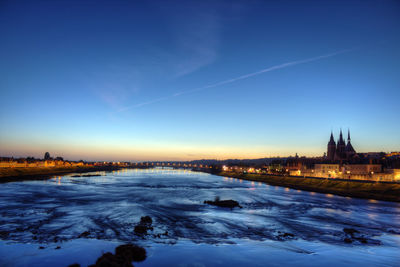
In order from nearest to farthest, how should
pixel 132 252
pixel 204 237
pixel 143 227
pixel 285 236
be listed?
1. pixel 132 252
2. pixel 204 237
3. pixel 285 236
4. pixel 143 227

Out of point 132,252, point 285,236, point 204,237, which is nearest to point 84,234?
point 132,252

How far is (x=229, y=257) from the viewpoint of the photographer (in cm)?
1772

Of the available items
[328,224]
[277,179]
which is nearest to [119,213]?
[328,224]

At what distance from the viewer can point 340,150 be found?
407ft

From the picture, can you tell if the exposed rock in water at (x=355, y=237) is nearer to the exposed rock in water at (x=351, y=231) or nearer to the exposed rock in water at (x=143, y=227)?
the exposed rock in water at (x=351, y=231)

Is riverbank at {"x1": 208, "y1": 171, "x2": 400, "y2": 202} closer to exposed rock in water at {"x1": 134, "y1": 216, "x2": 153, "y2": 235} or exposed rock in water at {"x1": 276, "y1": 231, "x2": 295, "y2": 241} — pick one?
exposed rock in water at {"x1": 276, "y1": 231, "x2": 295, "y2": 241}

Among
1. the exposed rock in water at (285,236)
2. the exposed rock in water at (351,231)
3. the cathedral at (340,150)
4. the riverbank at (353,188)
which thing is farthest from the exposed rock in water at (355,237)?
the cathedral at (340,150)

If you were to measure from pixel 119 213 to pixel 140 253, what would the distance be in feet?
57.9

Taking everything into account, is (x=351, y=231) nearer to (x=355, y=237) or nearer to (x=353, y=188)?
(x=355, y=237)

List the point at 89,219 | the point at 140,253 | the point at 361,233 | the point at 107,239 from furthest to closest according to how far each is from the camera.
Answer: the point at 89,219
the point at 361,233
the point at 107,239
the point at 140,253

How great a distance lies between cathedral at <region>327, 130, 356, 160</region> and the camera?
12138 cm

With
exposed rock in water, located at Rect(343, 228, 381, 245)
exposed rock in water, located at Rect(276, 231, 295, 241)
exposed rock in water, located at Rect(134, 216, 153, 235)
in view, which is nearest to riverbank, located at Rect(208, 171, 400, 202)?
exposed rock in water, located at Rect(343, 228, 381, 245)

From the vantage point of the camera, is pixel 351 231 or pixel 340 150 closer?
pixel 351 231

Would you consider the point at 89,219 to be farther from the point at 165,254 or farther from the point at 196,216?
the point at 165,254
